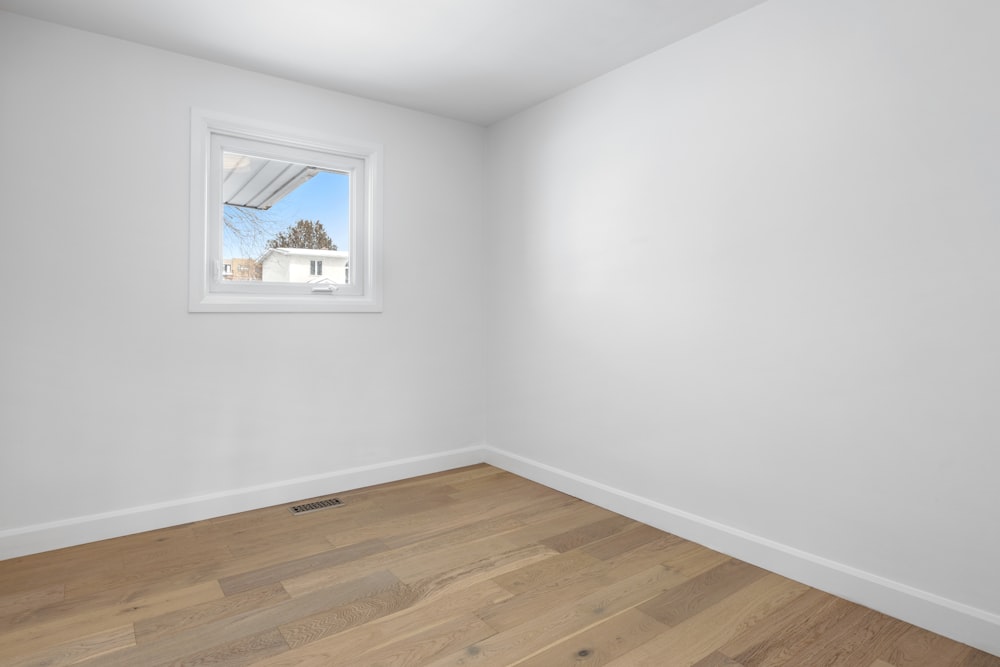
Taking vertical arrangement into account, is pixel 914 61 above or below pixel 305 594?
above

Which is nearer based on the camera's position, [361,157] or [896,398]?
[896,398]

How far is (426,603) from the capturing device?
2133mm

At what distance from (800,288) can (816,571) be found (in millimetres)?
1116

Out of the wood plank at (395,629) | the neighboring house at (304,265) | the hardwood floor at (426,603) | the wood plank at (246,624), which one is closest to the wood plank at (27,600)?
the hardwood floor at (426,603)

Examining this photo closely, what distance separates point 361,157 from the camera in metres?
3.50

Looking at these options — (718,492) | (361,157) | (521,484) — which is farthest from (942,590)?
(361,157)

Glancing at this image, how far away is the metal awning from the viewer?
3.11 meters

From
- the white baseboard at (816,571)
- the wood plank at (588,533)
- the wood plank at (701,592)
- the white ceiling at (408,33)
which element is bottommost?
the wood plank at (701,592)

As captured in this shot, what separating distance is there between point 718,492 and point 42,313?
3147mm

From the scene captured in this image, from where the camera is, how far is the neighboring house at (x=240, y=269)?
3.11 metres

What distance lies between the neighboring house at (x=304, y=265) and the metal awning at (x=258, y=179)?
0.28 meters

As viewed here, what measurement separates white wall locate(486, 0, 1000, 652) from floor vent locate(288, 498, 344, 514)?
51.1 inches

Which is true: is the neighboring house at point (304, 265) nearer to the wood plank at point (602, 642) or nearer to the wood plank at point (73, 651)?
the wood plank at point (73, 651)

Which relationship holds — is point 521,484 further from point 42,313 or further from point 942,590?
point 42,313
